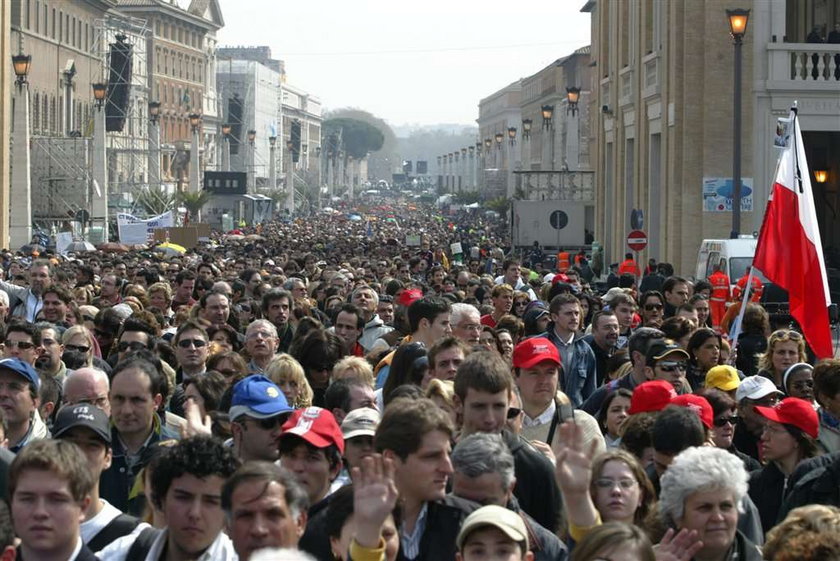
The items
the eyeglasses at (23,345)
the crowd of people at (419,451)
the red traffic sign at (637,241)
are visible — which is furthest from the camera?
the red traffic sign at (637,241)

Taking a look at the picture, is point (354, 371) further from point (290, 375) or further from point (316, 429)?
point (316, 429)

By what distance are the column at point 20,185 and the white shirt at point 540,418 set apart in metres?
51.5

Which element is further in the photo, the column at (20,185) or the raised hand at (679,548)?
the column at (20,185)

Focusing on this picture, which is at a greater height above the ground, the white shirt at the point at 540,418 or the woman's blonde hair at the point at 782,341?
the woman's blonde hair at the point at 782,341

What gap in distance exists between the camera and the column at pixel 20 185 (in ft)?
194

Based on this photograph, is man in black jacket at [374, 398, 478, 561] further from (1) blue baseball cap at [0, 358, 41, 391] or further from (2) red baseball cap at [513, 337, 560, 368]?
(1) blue baseball cap at [0, 358, 41, 391]

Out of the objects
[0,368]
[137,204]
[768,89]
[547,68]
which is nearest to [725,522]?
[0,368]

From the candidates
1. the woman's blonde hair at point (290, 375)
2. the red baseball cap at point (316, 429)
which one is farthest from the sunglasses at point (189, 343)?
the red baseball cap at point (316, 429)

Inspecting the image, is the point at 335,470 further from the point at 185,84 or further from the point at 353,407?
the point at 185,84

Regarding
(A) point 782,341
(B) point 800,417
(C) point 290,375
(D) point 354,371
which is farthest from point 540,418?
(A) point 782,341

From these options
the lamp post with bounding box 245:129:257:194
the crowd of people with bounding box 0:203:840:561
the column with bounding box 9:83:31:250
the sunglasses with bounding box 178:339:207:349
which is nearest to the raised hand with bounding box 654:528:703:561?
the crowd of people with bounding box 0:203:840:561

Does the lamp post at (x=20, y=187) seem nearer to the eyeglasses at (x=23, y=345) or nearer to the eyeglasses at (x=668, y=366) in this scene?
the eyeglasses at (x=23, y=345)

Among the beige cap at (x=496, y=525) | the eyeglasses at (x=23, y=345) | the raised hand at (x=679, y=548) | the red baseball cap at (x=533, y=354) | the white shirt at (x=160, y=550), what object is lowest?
the white shirt at (x=160, y=550)

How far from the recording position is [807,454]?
28.1 ft
